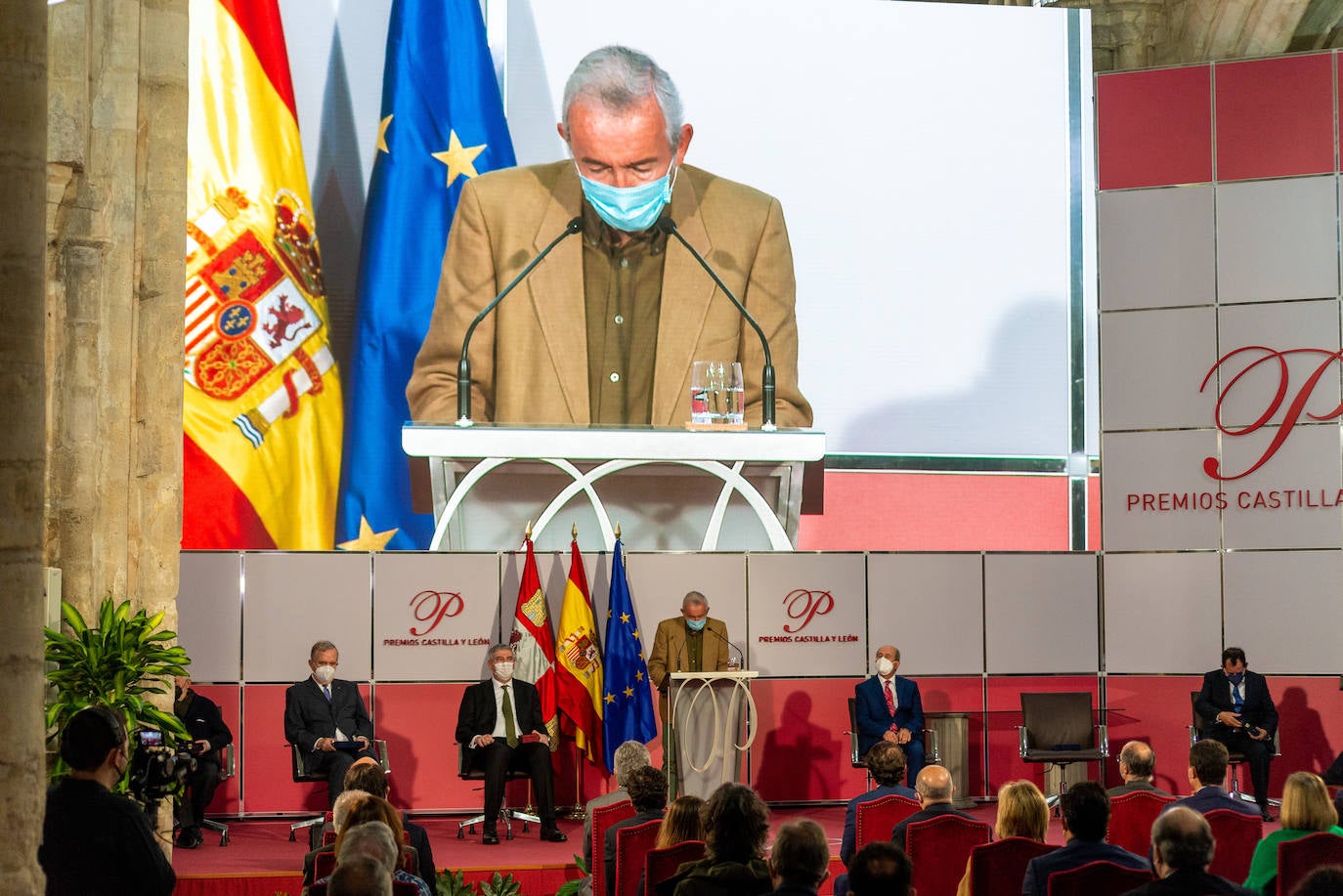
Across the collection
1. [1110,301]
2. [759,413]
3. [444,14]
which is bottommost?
[759,413]

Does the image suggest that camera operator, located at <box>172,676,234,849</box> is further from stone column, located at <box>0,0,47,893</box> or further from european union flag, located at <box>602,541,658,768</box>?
stone column, located at <box>0,0,47,893</box>

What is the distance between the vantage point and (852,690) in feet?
35.0

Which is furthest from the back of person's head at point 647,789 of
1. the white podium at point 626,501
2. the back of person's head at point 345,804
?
the white podium at point 626,501

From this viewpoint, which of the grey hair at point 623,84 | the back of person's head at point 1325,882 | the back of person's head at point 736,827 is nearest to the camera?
the back of person's head at point 1325,882

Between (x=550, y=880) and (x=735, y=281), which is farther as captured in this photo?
(x=735, y=281)

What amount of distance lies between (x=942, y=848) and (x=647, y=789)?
1015 millimetres

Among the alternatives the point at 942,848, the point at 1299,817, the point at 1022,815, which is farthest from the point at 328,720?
the point at 1299,817

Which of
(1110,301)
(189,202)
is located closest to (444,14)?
(189,202)

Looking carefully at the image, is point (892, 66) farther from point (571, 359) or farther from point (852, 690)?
point (852, 690)

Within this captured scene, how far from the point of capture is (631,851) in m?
5.28

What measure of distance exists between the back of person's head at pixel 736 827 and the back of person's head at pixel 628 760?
1395 mm

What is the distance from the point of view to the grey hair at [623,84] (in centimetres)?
1077

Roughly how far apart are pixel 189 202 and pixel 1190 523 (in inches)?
270

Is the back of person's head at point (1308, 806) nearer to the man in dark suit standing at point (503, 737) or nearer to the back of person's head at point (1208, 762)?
the back of person's head at point (1208, 762)
